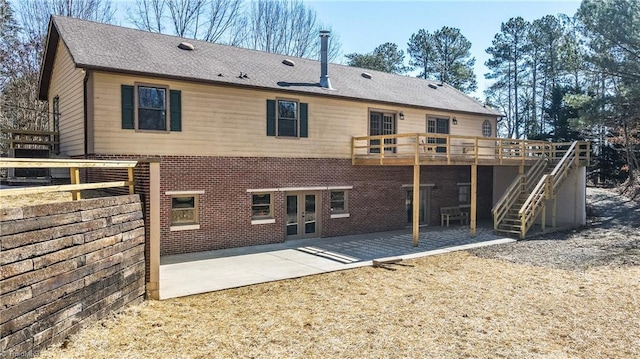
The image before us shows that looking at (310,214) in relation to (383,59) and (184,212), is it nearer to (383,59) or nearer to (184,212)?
(184,212)

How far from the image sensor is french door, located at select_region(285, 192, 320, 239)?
1455 cm

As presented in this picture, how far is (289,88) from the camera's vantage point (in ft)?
45.8

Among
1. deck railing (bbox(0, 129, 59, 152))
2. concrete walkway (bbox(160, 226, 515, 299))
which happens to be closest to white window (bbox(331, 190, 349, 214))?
concrete walkway (bbox(160, 226, 515, 299))

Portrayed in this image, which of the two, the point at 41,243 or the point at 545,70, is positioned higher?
the point at 545,70

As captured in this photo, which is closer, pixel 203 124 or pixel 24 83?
pixel 203 124

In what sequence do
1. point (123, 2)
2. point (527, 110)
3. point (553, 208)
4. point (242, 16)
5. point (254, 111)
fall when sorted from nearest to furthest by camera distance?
point (254, 111) < point (553, 208) < point (123, 2) < point (242, 16) < point (527, 110)

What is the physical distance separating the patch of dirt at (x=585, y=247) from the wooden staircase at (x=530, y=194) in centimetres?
93

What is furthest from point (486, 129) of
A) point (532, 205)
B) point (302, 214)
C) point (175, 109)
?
point (175, 109)

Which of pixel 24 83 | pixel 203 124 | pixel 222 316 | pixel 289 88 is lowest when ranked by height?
pixel 222 316

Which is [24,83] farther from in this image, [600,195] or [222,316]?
[600,195]

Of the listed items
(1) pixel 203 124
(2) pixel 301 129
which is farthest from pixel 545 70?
(1) pixel 203 124

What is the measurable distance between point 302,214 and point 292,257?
2.99m

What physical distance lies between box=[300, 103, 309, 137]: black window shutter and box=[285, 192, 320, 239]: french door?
215cm

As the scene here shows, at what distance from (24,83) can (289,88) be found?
1950 cm
